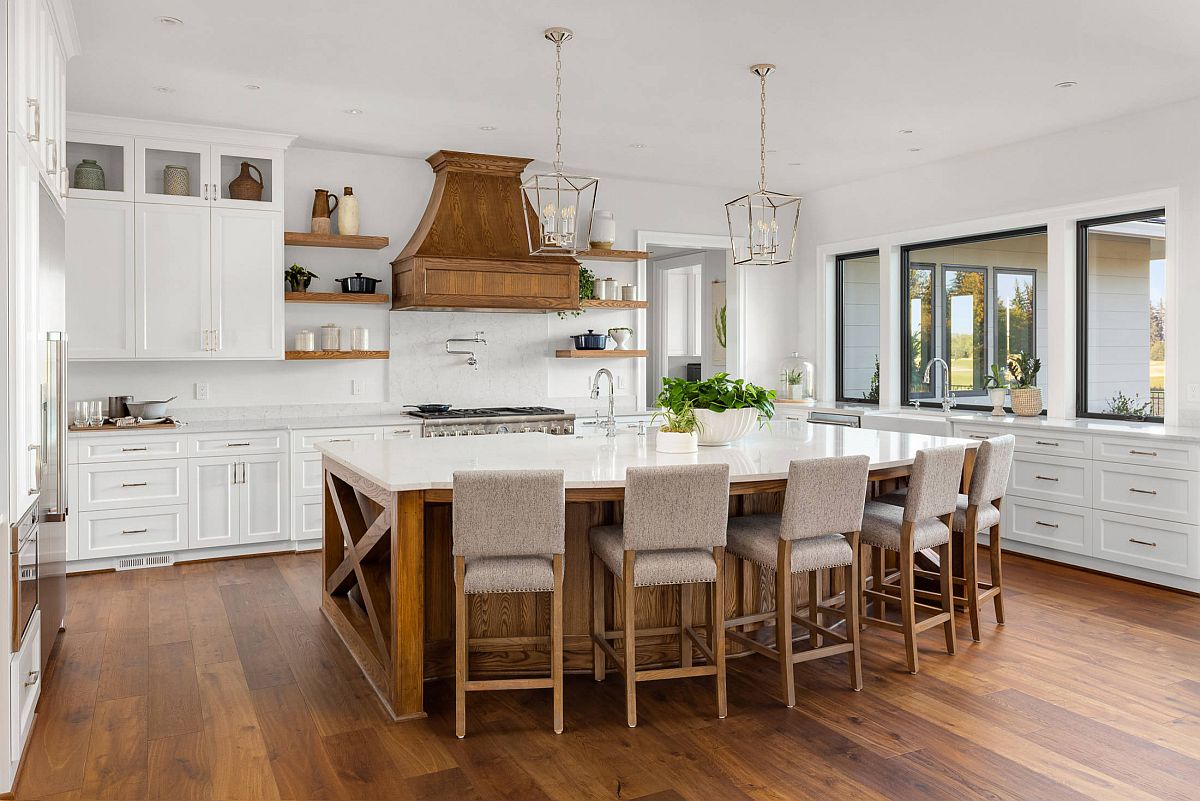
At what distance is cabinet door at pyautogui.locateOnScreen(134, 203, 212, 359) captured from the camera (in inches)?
213

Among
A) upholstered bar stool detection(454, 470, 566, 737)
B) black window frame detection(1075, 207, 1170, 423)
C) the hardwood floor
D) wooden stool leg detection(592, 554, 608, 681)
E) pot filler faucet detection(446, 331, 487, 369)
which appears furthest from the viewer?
pot filler faucet detection(446, 331, 487, 369)

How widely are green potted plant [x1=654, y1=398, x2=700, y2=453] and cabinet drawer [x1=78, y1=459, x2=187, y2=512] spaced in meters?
3.09

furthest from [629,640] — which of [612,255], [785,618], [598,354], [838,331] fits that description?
[838,331]

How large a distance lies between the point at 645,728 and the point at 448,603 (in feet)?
3.00

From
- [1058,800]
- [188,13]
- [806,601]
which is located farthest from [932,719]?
[188,13]

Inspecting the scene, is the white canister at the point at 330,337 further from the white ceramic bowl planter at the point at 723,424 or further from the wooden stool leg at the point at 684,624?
the wooden stool leg at the point at 684,624

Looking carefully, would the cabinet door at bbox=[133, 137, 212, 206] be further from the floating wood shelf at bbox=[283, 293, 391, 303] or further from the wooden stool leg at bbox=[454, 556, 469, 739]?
the wooden stool leg at bbox=[454, 556, 469, 739]

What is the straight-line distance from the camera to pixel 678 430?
13.1 feet

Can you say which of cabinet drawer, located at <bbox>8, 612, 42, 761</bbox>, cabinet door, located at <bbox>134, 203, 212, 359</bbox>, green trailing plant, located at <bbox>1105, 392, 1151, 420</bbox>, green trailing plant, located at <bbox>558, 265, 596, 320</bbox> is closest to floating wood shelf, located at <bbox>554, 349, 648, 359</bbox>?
green trailing plant, located at <bbox>558, 265, 596, 320</bbox>

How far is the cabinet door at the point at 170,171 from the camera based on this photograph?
5398 mm

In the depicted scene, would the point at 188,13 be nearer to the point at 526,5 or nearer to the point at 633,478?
the point at 526,5

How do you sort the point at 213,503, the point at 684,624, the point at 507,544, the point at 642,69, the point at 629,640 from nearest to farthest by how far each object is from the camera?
the point at 507,544 → the point at 629,640 → the point at 684,624 → the point at 642,69 → the point at 213,503

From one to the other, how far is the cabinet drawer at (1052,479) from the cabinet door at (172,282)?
5.14m

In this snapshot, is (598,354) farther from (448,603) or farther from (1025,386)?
(448,603)
